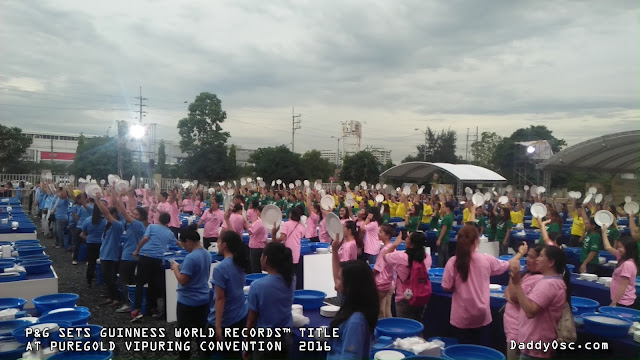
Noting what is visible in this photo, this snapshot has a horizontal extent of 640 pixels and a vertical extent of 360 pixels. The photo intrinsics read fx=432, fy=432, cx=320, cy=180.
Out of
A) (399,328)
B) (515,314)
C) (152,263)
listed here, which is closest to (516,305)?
(515,314)

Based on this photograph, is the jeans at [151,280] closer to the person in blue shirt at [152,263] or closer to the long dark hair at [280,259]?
the person in blue shirt at [152,263]

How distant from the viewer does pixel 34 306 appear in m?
4.26

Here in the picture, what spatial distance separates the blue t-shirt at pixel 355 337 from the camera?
2.50 metres

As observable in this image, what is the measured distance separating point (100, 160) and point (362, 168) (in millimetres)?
20014

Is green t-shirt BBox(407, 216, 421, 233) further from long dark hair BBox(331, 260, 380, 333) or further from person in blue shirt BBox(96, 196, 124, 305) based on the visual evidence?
long dark hair BBox(331, 260, 380, 333)

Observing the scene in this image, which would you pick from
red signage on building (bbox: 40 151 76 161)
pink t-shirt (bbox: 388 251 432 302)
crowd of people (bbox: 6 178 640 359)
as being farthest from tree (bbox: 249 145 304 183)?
red signage on building (bbox: 40 151 76 161)

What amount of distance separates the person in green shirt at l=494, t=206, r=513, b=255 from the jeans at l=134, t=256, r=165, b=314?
741 cm

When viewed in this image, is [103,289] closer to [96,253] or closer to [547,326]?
[96,253]

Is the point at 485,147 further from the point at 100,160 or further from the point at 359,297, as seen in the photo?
the point at 359,297

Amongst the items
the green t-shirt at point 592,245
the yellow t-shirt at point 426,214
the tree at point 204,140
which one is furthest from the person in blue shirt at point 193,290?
the tree at point 204,140

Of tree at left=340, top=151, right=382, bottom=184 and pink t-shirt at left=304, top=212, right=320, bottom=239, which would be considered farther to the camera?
tree at left=340, top=151, right=382, bottom=184

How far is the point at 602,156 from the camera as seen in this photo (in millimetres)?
17125

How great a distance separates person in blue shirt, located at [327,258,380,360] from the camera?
2.50m

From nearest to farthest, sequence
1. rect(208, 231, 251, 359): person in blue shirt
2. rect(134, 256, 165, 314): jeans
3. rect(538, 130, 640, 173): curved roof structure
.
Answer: rect(208, 231, 251, 359): person in blue shirt
rect(134, 256, 165, 314): jeans
rect(538, 130, 640, 173): curved roof structure
